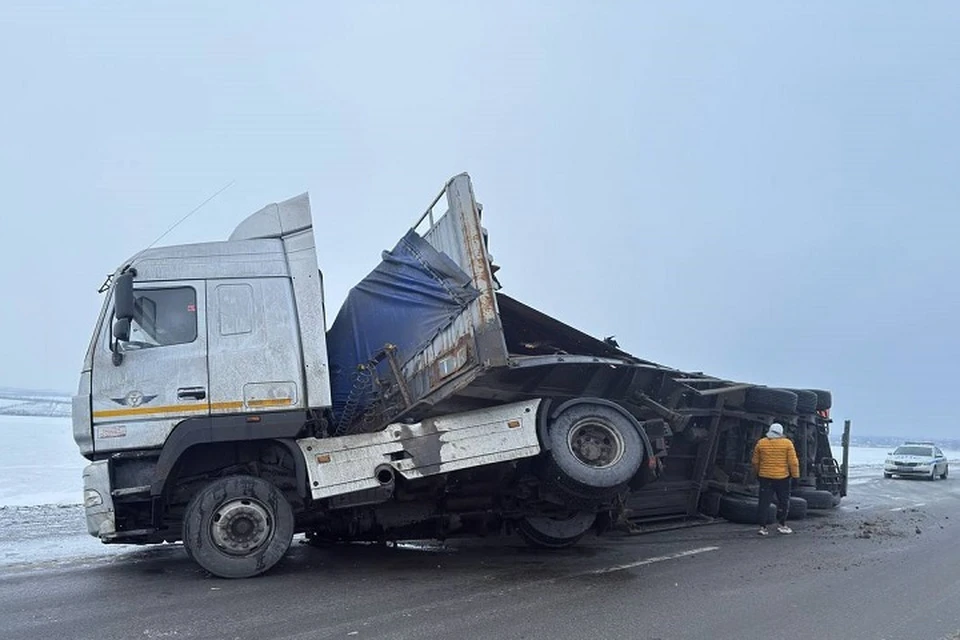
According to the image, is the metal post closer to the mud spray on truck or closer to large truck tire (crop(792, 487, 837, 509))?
large truck tire (crop(792, 487, 837, 509))

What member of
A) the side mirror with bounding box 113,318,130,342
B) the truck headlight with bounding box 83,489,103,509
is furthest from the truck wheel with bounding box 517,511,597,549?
the side mirror with bounding box 113,318,130,342

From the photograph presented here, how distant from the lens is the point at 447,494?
294 inches

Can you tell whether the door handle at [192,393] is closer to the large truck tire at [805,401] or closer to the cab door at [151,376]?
the cab door at [151,376]

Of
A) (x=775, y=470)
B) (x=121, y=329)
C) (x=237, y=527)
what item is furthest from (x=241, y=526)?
(x=775, y=470)

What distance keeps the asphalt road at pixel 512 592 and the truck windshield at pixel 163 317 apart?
2.01 meters

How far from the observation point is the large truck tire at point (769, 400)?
10359mm

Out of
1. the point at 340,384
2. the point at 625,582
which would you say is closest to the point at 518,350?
the point at 340,384

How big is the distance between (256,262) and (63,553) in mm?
3639

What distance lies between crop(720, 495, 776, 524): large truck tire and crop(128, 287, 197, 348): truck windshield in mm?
6967

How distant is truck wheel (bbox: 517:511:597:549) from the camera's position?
8008mm

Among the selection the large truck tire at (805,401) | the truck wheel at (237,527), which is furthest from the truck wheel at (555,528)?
the large truck tire at (805,401)

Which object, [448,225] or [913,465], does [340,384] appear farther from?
[913,465]

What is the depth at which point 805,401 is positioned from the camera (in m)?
11.1

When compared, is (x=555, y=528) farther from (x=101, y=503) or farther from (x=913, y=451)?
(x=913, y=451)
